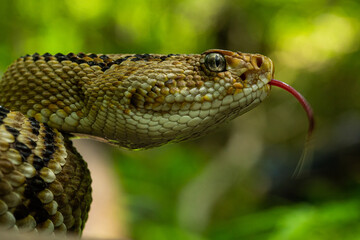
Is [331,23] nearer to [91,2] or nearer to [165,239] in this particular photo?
[91,2]

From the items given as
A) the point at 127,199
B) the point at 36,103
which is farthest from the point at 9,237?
the point at 127,199

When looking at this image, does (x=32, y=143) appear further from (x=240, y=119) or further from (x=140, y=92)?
(x=240, y=119)

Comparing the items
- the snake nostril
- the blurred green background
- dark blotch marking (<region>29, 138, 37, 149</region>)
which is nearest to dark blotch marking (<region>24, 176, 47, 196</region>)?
dark blotch marking (<region>29, 138, 37, 149</region>)

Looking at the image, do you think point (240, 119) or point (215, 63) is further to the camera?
point (240, 119)

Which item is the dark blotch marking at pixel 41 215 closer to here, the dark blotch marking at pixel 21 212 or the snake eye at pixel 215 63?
the dark blotch marking at pixel 21 212

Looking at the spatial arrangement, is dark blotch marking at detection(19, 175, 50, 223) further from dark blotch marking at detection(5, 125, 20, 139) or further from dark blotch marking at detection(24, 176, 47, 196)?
dark blotch marking at detection(5, 125, 20, 139)

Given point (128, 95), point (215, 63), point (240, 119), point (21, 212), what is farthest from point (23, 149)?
point (240, 119)
